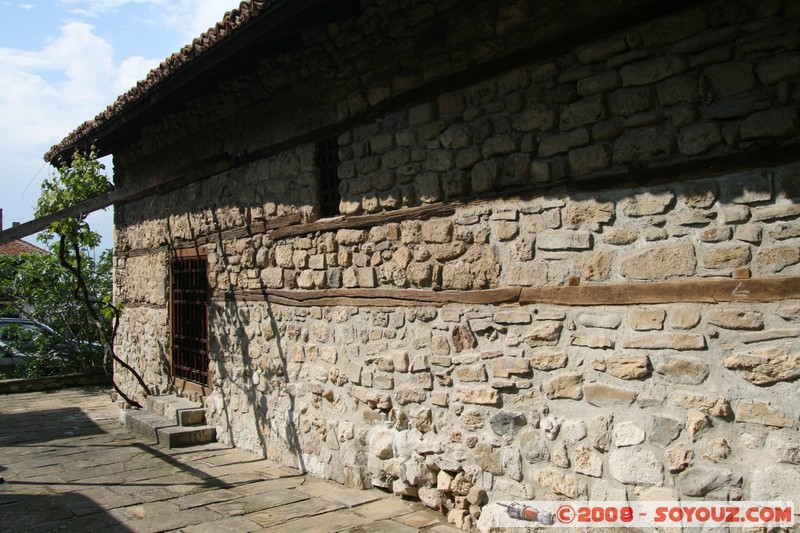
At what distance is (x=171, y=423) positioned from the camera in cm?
743

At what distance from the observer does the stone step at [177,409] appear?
7305 mm

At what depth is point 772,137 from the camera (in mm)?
3020

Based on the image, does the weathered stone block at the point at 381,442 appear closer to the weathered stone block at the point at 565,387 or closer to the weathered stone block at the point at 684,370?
the weathered stone block at the point at 565,387

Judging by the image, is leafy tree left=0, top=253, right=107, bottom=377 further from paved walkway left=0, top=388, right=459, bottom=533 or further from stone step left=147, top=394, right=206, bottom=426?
stone step left=147, top=394, right=206, bottom=426

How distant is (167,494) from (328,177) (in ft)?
9.39

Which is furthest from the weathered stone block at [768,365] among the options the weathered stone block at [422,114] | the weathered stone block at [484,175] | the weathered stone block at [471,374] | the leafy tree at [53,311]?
the leafy tree at [53,311]

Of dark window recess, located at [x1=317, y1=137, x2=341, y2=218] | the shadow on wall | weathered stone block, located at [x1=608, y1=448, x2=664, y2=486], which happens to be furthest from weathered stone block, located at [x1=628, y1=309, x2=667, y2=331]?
the shadow on wall

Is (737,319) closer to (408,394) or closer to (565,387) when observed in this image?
(565,387)

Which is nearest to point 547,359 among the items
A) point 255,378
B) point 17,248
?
point 255,378

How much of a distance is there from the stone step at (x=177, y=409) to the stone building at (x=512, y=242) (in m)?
0.58

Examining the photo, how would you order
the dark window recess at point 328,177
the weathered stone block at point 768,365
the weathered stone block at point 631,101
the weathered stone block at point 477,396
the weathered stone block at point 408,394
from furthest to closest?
Answer: 1. the dark window recess at point 328,177
2. the weathered stone block at point 408,394
3. the weathered stone block at point 477,396
4. the weathered stone block at point 631,101
5. the weathered stone block at point 768,365

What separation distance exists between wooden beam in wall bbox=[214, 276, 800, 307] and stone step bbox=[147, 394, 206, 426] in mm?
2696

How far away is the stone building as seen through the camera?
10.1ft

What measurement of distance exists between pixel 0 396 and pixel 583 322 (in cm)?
1106
